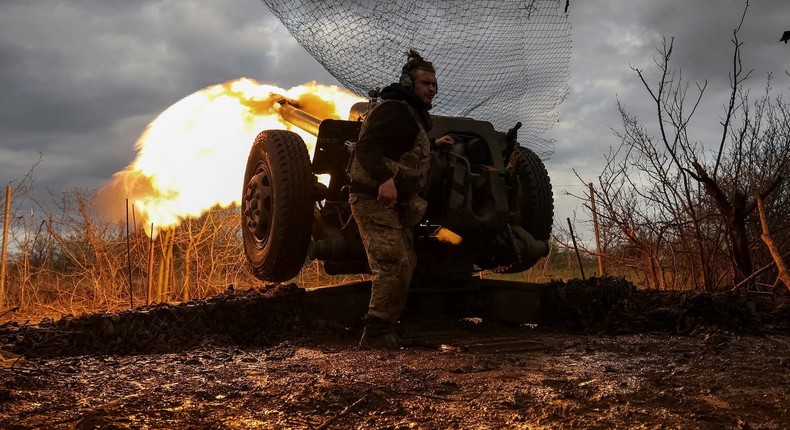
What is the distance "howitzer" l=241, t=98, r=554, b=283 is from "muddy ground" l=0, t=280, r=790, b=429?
0.45m

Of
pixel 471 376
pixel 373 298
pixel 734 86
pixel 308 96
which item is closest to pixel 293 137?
pixel 373 298

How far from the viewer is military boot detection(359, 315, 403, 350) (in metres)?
4.48

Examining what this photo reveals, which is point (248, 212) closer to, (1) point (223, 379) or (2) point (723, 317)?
(1) point (223, 379)

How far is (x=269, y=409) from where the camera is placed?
9.03 ft

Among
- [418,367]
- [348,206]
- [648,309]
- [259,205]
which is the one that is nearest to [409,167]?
[348,206]

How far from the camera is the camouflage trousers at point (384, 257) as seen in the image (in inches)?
181

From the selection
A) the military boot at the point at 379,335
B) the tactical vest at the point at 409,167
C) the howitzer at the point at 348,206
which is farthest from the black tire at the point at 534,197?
the military boot at the point at 379,335

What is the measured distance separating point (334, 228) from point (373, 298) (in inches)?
40.2

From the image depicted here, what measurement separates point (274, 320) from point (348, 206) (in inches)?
43.2

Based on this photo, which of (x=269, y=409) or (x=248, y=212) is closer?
(x=269, y=409)

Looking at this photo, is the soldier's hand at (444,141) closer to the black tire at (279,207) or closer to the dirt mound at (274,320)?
the black tire at (279,207)

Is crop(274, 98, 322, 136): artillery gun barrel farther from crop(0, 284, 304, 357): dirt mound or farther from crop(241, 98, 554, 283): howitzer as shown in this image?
crop(0, 284, 304, 357): dirt mound

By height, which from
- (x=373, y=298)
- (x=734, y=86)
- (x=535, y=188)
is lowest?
(x=373, y=298)

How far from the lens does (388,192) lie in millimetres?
4473
